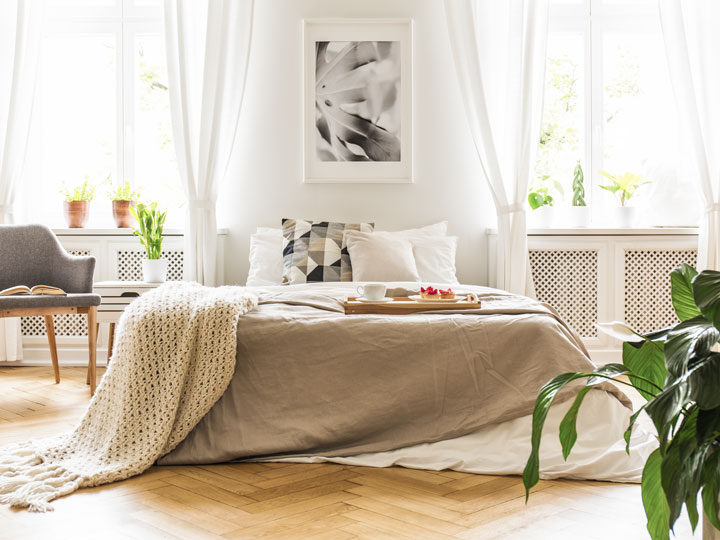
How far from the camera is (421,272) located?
4.00 meters

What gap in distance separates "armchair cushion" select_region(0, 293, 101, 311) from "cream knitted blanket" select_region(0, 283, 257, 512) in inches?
42.3

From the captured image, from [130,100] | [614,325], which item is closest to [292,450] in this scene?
[614,325]

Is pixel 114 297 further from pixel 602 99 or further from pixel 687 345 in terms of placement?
pixel 687 345

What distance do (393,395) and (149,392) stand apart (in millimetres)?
829

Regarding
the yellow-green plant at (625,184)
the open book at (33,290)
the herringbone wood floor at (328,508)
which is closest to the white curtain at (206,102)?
the open book at (33,290)

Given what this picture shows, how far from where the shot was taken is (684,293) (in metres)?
1.20

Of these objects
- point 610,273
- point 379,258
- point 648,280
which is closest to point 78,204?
point 379,258

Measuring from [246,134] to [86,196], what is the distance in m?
1.09

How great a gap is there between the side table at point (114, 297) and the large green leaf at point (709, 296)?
3.38 meters

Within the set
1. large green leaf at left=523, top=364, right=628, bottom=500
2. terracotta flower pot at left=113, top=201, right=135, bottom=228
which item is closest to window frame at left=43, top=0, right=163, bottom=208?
terracotta flower pot at left=113, top=201, right=135, bottom=228

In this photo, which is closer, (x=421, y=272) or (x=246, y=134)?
(x=421, y=272)

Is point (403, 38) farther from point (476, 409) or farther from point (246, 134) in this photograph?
point (476, 409)

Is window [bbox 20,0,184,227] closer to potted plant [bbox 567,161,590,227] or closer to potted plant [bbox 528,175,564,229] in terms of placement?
potted plant [bbox 528,175,564,229]

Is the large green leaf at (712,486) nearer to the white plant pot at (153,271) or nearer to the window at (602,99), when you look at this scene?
the white plant pot at (153,271)
